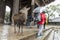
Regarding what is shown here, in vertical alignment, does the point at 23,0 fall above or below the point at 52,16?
above

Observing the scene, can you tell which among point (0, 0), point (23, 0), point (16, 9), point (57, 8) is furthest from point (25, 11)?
point (57, 8)

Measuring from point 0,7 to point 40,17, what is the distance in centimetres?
1412

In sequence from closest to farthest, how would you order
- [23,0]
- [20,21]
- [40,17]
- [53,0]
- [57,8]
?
[40,17]
[20,21]
[23,0]
[53,0]
[57,8]

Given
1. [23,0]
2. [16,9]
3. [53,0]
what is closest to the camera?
[16,9]

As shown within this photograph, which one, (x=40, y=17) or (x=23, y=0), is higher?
(x=23, y=0)

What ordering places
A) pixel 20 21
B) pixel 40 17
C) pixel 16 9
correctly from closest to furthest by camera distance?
pixel 40 17, pixel 20 21, pixel 16 9

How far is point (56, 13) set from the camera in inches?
1229

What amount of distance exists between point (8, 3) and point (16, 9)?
22.1 feet

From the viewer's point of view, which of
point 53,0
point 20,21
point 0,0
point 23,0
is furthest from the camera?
point 53,0

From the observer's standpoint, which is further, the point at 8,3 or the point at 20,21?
the point at 8,3

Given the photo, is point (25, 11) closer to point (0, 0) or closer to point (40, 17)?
point (40, 17)

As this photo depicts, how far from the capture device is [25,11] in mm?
12133

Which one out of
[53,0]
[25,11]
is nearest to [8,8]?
[53,0]

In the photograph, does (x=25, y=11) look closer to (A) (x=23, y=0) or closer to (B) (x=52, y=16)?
(A) (x=23, y=0)
